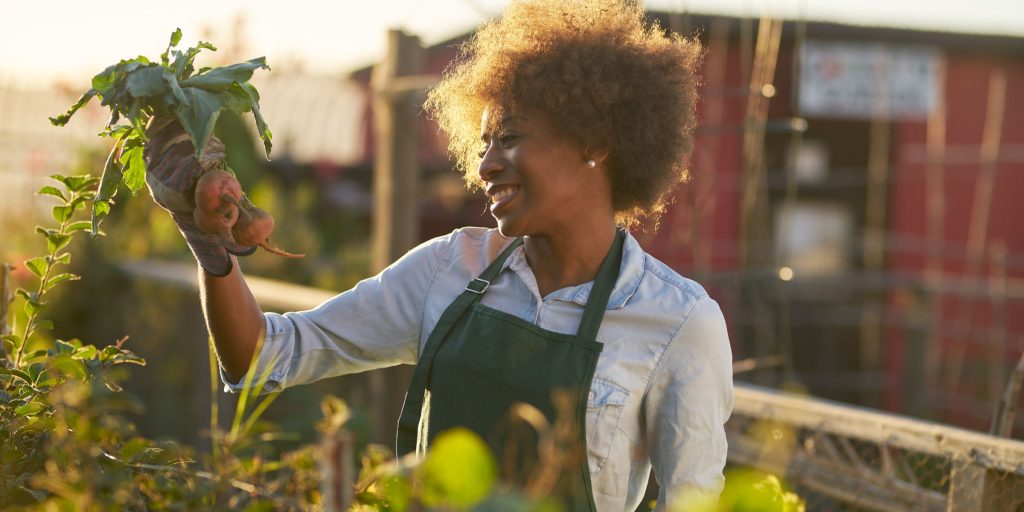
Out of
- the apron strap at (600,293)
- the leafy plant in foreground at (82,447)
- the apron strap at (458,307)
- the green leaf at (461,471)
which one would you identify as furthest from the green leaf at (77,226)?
the green leaf at (461,471)

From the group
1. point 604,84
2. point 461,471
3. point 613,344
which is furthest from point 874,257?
point 461,471

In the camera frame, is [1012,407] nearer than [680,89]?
No

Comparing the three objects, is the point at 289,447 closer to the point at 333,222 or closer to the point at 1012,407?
the point at 1012,407

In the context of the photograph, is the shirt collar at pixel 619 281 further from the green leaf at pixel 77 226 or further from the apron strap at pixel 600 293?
the green leaf at pixel 77 226

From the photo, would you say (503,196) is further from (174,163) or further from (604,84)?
(174,163)

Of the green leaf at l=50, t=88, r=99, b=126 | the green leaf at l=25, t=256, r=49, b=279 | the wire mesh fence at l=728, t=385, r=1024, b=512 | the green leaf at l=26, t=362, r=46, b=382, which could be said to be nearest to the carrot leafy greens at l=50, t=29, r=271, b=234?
the green leaf at l=50, t=88, r=99, b=126

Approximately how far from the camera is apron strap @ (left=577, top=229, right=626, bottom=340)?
7.01ft

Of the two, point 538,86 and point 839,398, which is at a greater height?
point 538,86

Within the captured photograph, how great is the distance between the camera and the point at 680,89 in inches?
93.7

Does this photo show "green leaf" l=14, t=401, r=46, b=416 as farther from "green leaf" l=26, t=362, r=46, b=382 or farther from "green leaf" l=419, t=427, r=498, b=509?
"green leaf" l=419, t=427, r=498, b=509

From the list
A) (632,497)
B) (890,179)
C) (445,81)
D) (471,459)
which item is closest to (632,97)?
(445,81)

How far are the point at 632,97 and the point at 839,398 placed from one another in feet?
25.2

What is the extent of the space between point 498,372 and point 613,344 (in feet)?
0.73

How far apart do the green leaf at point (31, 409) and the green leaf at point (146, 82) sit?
1.48 ft
